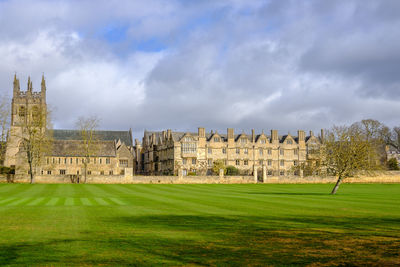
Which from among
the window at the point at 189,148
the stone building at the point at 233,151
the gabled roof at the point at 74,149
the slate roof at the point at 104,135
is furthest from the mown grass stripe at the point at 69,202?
the slate roof at the point at 104,135

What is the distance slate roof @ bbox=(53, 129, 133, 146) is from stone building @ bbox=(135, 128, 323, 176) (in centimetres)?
1919

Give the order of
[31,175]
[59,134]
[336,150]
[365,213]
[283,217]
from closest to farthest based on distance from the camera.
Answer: [283,217] < [365,213] < [336,150] < [31,175] < [59,134]

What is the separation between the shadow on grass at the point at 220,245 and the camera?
34.0 feet

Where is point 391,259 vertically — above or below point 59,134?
below

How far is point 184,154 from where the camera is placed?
91.5 metres

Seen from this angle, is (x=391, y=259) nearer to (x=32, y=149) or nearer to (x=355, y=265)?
(x=355, y=265)

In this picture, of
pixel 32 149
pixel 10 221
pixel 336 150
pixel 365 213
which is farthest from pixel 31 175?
pixel 365 213

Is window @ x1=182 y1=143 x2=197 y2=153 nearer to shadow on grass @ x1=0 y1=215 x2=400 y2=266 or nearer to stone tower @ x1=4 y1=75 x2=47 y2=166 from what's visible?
stone tower @ x1=4 y1=75 x2=47 y2=166

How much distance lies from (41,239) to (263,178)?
219 feet

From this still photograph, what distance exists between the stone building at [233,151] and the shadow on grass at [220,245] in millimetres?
72594

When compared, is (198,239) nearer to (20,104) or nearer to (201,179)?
(201,179)

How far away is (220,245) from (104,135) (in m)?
111

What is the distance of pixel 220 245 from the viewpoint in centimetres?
1223

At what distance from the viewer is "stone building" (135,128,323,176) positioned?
92188mm
